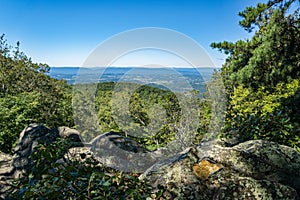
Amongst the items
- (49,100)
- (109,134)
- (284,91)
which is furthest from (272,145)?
(49,100)

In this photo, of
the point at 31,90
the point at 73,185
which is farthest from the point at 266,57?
the point at 31,90

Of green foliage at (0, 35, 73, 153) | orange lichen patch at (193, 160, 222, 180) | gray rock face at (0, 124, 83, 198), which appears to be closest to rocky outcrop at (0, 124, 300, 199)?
orange lichen patch at (193, 160, 222, 180)

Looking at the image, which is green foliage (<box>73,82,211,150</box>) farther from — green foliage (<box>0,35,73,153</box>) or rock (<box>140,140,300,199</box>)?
rock (<box>140,140,300,199</box>)

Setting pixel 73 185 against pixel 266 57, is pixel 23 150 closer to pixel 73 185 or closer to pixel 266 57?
pixel 73 185

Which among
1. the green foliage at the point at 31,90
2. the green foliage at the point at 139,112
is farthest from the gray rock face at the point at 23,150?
the green foliage at the point at 139,112

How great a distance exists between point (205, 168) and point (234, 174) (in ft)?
0.65

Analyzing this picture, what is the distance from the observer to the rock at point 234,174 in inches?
64.6

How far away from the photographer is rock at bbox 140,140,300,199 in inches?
64.6

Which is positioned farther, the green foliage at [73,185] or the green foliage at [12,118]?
the green foliage at [12,118]

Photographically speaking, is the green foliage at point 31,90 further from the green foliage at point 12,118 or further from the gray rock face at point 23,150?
the gray rock face at point 23,150

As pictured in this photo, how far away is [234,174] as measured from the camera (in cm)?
175

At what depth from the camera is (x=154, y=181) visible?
73.2 inches

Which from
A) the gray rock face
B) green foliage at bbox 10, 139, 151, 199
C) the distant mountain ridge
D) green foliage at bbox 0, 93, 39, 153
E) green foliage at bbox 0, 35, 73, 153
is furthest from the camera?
green foliage at bbox 0, 35, 73, 153

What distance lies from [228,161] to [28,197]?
130 cm
